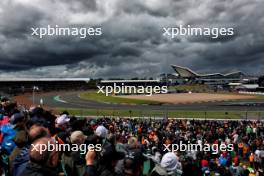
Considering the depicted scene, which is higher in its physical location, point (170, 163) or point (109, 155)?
point (109, 155)

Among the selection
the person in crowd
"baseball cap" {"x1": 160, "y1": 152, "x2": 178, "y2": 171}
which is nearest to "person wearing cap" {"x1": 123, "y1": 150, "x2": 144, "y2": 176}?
the person in crowd

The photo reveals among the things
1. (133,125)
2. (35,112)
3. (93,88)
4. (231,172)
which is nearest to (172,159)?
(35,112)

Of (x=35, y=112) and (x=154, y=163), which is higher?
(x=35, y=112)

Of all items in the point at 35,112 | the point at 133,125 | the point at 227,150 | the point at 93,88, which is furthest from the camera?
the point at 93,88

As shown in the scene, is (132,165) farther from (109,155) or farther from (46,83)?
(46,83)

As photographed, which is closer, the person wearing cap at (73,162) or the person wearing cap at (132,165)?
the person wearing cap at (132,165)

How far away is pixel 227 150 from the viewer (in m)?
16.1

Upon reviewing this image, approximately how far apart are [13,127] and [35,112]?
1.31m

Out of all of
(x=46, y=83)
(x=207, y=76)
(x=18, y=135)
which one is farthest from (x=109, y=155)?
(x=207, y=76)

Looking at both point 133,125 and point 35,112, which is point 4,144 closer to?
point 35,112

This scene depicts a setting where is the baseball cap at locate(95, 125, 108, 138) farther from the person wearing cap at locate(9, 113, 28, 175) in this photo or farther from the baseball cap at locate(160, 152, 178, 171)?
the baseball cap at locate(160, 152, 178, 171)

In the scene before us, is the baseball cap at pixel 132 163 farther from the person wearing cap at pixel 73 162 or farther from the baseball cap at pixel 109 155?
the person wearing cap at pixel 73 162

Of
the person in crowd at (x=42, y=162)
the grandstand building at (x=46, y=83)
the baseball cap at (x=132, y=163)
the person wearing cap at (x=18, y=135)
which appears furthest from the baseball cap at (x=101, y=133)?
the grandstand building at (x=46, y=83)

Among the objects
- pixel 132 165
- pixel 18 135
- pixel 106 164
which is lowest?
pixel 106 164
